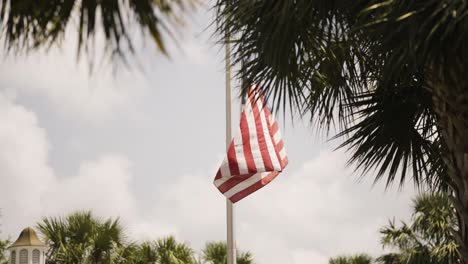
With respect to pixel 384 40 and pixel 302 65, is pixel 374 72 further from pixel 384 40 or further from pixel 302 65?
pixel 384 40

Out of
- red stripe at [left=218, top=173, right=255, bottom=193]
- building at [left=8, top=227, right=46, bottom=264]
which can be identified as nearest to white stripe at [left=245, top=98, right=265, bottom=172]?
red stripe at [left=218, top=173, right=255, bottom=193]

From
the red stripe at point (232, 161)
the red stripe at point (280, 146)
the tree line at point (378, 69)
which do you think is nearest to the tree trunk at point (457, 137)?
the tree line at point (378, 69)

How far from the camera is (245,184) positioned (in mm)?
12438

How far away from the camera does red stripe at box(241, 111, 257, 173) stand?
12469mm

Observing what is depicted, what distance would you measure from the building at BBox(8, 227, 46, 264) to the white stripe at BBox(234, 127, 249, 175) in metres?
7.57

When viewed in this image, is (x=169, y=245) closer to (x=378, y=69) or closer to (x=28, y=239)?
(x=28, y=239)

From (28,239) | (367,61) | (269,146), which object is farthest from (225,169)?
(28,239)

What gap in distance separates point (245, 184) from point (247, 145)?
0.57 meters

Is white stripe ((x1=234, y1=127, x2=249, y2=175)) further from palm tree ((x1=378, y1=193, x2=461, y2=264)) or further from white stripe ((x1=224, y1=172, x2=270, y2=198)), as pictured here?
palm tree ((x1=378, y1=193, x2=461, y2=264))

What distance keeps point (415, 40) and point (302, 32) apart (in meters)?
1.30

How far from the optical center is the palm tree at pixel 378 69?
6.59m

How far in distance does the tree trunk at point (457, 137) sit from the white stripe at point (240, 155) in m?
5.02

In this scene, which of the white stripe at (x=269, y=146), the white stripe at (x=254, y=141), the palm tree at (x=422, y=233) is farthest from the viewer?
the palm tree at (x=422, y=233)

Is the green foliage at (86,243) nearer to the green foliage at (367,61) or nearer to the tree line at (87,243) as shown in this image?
the tree line at (87,243)
